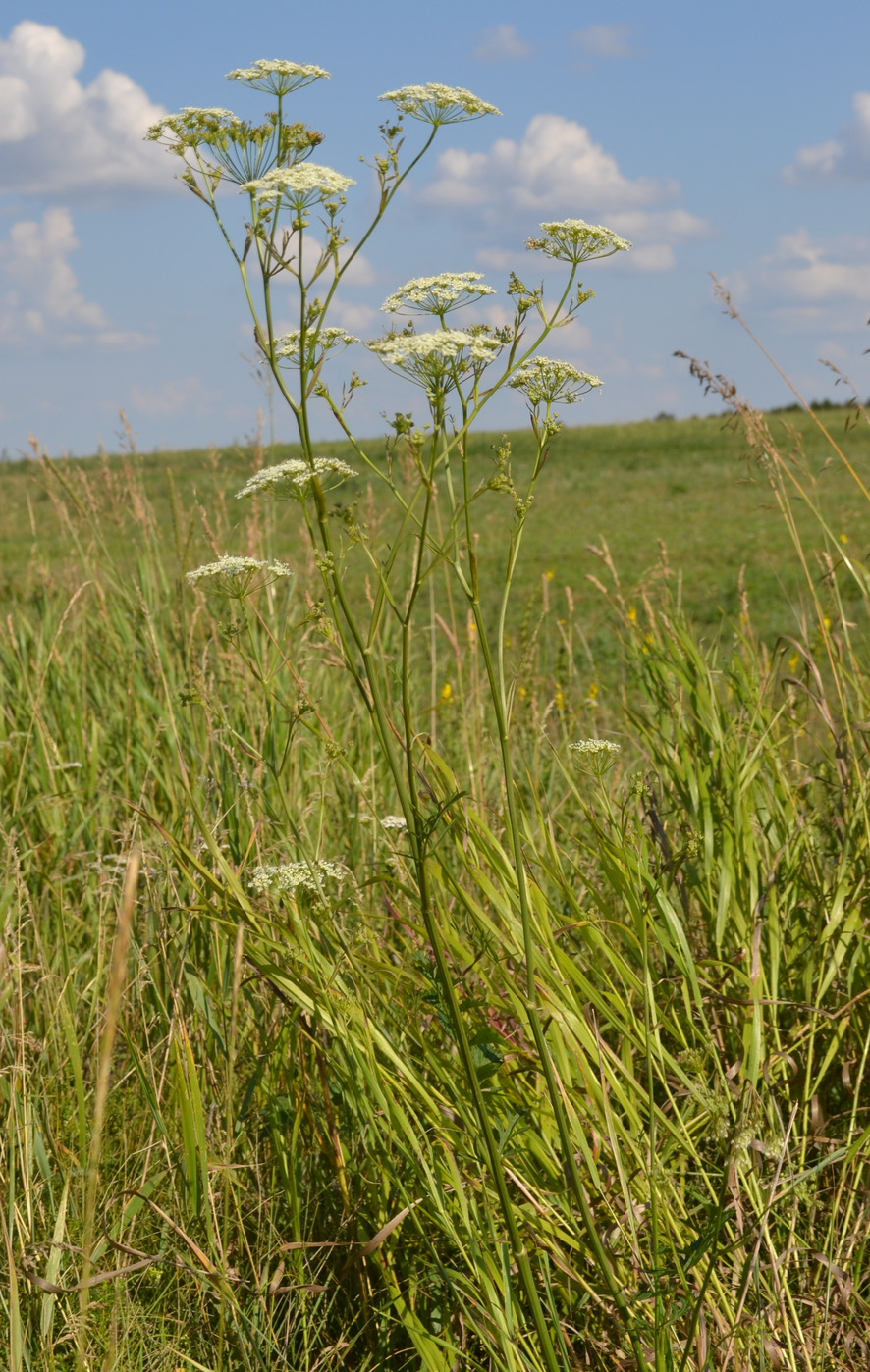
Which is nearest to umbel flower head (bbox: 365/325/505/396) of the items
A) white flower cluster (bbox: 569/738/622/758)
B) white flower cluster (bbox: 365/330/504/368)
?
white flower cluster (bbox: 365/330/504/368)

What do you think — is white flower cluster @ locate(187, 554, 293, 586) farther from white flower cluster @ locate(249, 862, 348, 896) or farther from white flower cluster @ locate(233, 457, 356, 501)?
white flower cluster @ locate(249, 862, 348, 896)

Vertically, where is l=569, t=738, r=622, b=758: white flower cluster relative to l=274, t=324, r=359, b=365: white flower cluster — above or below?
below

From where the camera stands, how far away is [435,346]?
1.17 m

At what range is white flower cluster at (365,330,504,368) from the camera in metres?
1.16

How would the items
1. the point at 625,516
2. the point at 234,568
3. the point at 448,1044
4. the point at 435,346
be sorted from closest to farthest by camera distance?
the point at 435,346 < the point at 234,568 < the point at 448,1044 < the point at 625,516

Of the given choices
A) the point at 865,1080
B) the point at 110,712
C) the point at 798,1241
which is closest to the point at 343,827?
the point at 110,712

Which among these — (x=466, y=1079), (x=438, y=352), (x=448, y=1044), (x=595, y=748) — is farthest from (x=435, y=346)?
(x=448, y=1044)

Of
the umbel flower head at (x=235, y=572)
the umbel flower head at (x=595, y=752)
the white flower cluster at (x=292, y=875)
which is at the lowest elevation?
the white flower cluster at (x=292, y=875)

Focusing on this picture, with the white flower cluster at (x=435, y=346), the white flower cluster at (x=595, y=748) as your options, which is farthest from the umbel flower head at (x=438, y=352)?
the white flower cluster at (x=595, y=748)

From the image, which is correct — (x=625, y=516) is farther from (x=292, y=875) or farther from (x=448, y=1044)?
(x=292, y=875)

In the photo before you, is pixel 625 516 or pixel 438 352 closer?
pixel 438 352

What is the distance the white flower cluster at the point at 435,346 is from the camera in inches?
45.7

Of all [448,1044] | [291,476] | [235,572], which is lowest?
[448,1044]

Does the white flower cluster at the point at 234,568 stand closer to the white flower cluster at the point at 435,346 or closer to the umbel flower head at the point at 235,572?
the umbel flower head at the point at 235,572
